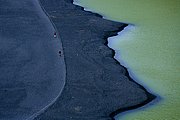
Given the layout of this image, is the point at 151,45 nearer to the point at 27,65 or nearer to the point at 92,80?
the point at 92,80

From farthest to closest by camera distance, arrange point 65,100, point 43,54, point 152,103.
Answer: point 43,54 → point 152,103 → point 65,100

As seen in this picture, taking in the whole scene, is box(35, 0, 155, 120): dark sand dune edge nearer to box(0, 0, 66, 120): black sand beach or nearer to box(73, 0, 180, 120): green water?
box(0, 0, 66, 120): black sand beach

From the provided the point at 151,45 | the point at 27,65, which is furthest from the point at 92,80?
the point at 151,45

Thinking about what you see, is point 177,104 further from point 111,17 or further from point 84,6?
point 84,6

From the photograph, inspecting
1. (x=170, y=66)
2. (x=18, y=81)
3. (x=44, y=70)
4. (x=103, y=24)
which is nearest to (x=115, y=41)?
(x=103, y=24)

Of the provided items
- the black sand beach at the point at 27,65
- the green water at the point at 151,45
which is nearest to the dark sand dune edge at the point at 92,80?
the black sand beach at the point at 27,65

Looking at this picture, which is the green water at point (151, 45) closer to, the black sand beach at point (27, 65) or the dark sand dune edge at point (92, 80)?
the dark sand dune edge at point (92, 80)
